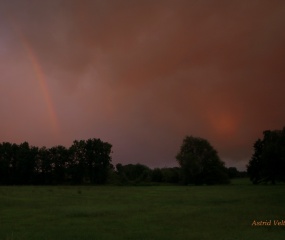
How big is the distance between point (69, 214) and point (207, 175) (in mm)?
113229

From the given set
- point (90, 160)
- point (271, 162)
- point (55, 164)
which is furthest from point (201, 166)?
point (55, 164)

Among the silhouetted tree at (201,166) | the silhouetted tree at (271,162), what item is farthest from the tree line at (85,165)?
the silhouetted tree at (271,162)

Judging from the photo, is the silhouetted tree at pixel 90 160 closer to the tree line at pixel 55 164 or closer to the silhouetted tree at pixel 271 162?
the tree line at pixel 55 164

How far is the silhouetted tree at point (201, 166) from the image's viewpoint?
138 m

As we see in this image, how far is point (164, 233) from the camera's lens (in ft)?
72.5

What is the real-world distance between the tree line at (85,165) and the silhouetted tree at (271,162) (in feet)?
40.2

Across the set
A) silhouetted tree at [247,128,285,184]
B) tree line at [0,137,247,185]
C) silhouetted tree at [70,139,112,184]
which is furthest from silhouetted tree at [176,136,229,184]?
silhouetted tree at [70,139,112,184]

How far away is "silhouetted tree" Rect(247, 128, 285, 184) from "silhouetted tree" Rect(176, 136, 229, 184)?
457 inches

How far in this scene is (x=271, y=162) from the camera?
11750 centimetres

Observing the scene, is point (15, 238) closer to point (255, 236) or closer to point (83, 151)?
point (255, 236)

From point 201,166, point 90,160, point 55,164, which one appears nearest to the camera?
point 201,166

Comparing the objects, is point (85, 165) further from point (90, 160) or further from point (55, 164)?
point (55, 164)

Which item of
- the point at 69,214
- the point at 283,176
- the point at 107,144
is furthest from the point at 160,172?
the point at 69,214

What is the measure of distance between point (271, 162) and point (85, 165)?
7280cm
